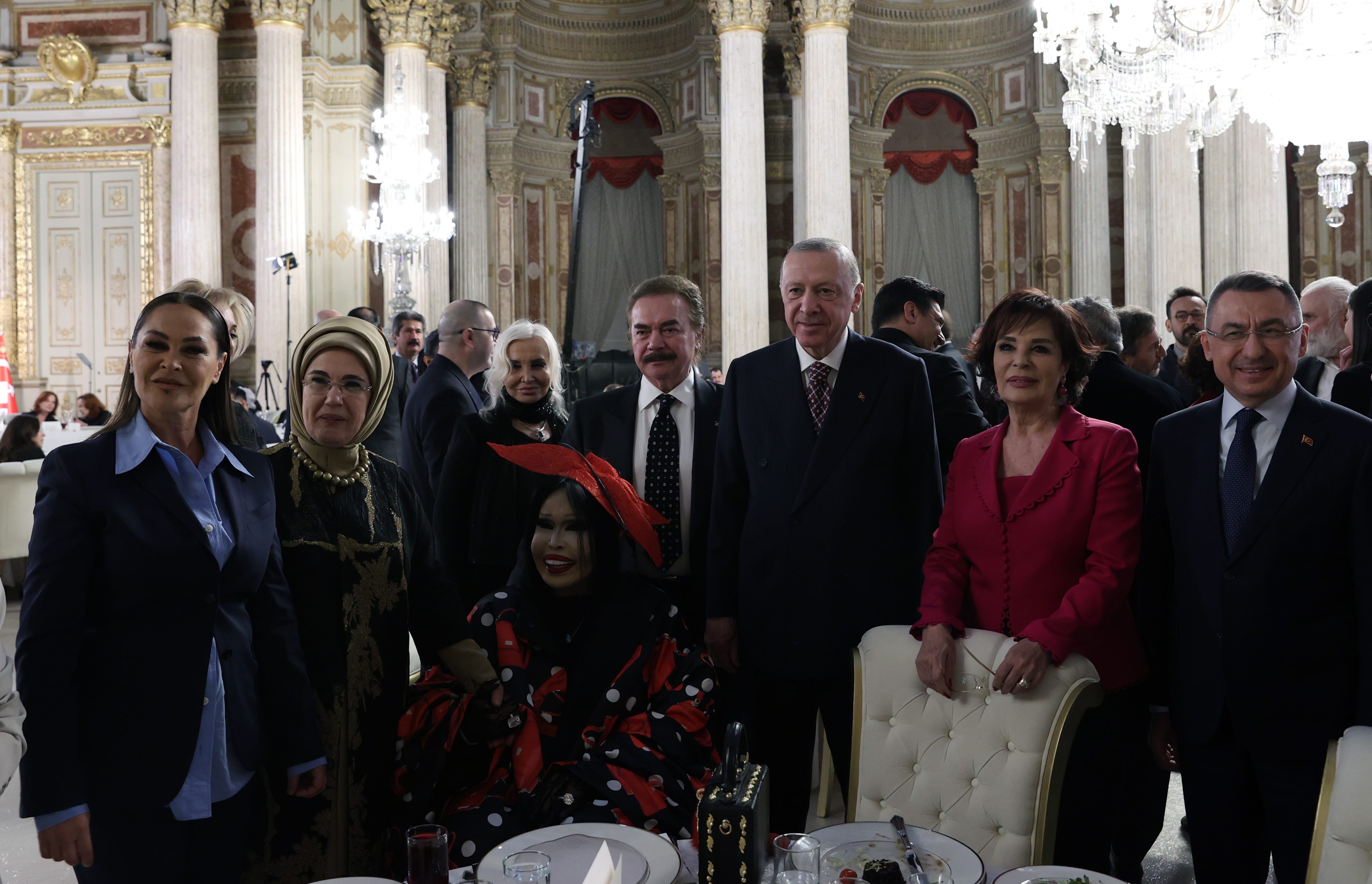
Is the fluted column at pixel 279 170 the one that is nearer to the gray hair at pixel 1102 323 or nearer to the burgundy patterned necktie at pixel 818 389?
the gray hair at pixel 1102 323

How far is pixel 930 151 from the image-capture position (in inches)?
564

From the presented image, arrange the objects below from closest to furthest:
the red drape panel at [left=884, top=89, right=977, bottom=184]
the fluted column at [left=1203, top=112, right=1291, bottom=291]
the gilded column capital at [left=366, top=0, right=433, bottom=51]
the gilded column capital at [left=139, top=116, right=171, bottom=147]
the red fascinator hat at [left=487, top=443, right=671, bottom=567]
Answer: the red fascinator hat at [left=487, top=443, right=671, bottom=567] → the fluted column at [left=1203, top=112, right=1291, bottom=291] → the gilded column capital at [left=139, top=116, right=171, bottom=147] → the gilded column capital at [left=366, top=0, right=433, bottom=51] → the red drape panel at [left=884, top=89, right=977, bottom=184]

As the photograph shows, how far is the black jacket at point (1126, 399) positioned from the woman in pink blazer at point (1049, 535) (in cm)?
99

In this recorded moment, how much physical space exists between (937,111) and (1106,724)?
12983 mm

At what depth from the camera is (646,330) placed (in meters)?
2.91

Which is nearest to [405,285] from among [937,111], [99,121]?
[99,121]

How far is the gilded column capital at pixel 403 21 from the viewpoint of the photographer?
1117 cm

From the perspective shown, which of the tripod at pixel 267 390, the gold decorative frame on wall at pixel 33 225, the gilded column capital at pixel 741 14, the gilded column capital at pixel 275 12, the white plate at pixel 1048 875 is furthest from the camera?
the gilded column capital at pixel 741 14

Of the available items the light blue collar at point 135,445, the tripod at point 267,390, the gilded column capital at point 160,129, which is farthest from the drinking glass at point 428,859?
the gilded column capital at point 160,129

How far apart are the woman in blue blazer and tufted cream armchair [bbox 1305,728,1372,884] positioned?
182 centimetres

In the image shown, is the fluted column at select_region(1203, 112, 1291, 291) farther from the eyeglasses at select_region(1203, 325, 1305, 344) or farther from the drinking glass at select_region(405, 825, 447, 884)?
the drinking glass at select_region(405, 825, 447, 884)

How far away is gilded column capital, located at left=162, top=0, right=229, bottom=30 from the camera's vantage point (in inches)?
402


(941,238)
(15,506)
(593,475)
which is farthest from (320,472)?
(941,238)

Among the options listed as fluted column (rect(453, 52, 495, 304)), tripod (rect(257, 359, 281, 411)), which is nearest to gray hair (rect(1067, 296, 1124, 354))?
tripod (rect(257, 359, 281, 411))
